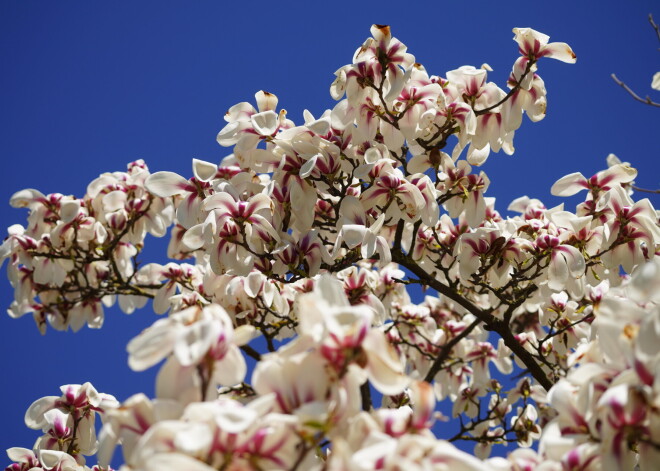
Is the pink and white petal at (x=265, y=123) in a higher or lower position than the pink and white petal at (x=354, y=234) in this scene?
higher

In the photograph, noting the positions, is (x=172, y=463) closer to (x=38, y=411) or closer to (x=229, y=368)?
(x=229, y=368)

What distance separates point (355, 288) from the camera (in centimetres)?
Result: 225

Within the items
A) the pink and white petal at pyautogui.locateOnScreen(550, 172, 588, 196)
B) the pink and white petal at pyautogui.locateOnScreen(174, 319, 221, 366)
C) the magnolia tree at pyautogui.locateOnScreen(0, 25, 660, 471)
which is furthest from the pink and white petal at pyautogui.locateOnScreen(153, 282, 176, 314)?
the pink and white petal at pyautogui.locateOnScreen(174, 319, 221, 366)

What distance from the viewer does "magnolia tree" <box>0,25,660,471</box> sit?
2.86 feet

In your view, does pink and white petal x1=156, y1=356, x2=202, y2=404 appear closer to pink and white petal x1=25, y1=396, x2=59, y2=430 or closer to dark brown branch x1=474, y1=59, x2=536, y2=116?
pink and white petal x1=25, y1=396, x2=59, y2=430

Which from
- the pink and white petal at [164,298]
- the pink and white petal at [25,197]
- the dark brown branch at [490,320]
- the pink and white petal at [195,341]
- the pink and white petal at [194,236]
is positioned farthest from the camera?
the pink and white petal at [25,197]

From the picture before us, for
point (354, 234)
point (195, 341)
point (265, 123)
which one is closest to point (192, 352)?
point (195, 341)

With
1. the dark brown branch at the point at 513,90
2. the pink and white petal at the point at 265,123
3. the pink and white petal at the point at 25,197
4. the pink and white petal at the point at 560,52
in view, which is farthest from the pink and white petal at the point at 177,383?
the pink and white petal at the point at 25,197

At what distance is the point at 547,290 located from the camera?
7.25ft

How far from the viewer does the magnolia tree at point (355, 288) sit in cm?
87

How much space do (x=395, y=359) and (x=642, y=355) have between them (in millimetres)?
336

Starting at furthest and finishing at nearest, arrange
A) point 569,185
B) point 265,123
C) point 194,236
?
point 569,185 → point 265,123 → point 194,236

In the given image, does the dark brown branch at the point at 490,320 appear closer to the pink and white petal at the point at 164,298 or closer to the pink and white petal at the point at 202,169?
the pink and white petal at the point at 202,169

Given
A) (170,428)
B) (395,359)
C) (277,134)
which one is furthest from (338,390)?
(277,134)
